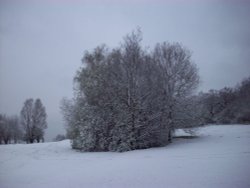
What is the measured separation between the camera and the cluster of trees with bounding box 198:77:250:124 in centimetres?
4239

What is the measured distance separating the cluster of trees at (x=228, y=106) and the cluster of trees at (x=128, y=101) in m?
6.82

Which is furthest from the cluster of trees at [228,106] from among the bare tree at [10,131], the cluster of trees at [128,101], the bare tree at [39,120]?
the bare tree at [10,131]

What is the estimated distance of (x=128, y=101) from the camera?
2031cm

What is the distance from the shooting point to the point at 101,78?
71.5ft

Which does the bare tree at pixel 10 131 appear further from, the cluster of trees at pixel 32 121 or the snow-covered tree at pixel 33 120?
the snow-covered tree at pixel 33 120

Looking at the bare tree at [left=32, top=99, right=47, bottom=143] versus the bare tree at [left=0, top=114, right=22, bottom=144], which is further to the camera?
the bare tree at [left=0, top=114, right=22, bottom=144]

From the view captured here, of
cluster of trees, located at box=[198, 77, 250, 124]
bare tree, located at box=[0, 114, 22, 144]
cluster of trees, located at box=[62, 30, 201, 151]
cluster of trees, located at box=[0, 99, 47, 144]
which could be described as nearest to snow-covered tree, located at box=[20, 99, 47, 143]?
cluster of trees, located at box=[0, 99, 47, 144]

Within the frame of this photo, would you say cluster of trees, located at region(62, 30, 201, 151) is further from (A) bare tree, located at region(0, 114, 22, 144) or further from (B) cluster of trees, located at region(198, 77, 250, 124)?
(A) bare tree, located at region(0, 114, 22, 144)

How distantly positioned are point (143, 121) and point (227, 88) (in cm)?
5954

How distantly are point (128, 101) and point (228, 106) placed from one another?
4204 cm

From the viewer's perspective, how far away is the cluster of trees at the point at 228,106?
1669 inches

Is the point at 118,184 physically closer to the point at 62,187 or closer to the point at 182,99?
the point at 62,187

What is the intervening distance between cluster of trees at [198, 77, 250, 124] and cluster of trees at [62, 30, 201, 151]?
6816mm

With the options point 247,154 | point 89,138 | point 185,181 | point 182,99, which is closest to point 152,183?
point 185,181
